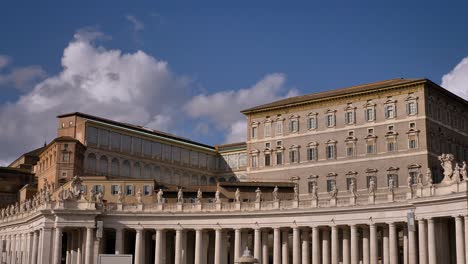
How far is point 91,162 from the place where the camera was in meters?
115

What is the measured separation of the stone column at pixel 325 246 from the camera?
76.9 m

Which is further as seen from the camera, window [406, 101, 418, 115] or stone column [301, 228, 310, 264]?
window [406, 101, 418, 115]

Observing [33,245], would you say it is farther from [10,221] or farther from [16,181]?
[16,181]

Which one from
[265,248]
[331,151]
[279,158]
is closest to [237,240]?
[265,248]

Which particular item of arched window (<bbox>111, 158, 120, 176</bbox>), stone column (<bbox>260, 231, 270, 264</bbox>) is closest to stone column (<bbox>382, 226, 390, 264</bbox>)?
stone column (<bbox>260, 231, 270, 264</bbox>)

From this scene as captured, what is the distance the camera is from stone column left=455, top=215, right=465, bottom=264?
61406 mm

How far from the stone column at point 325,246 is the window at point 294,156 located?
25.5m

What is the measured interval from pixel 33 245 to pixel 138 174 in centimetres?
3280

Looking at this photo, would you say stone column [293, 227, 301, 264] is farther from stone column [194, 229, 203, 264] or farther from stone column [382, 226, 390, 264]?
stone column [194, 229, 203, 264]

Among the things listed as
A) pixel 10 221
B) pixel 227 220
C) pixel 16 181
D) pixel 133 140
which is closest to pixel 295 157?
pixel 227 220

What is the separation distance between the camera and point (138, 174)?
122 meters

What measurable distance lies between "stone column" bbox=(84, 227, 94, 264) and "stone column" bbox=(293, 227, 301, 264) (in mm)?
23489

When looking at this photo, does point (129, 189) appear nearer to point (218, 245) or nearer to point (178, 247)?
point (178, 247)

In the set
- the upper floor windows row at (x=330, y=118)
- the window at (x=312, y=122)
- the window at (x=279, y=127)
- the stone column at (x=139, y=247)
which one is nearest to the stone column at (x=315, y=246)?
the stone column at (x=139, y=247)
